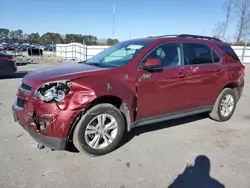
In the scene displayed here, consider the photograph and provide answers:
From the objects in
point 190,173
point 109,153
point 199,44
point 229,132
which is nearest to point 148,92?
point 109,153

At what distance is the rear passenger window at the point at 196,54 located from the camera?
4395 mm

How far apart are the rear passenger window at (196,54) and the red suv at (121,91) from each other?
0.06 ft

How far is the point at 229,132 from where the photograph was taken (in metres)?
4.65

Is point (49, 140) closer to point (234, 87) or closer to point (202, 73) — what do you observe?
point (202, 73)

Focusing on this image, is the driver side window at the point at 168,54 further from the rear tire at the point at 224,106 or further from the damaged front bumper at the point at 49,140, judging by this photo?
the damaged front bumper at the point at 49,140

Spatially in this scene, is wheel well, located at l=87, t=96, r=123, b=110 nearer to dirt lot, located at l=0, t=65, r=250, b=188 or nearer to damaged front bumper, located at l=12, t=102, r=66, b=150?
damaged front bumper, located at l=12, t=102, r=66, b=150

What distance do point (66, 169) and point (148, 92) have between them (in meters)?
1.72

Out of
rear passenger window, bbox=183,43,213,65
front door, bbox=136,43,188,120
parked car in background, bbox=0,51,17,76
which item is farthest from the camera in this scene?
parked car in background, bbox=0,51,17,76

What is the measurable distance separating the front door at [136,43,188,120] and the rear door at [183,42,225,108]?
19 cm

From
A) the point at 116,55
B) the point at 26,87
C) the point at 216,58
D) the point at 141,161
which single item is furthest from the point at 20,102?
the point at 216,58

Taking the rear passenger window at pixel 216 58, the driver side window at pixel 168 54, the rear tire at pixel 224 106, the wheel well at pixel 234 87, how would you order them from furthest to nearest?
the wheel well at pixel 234 87 < the rear tire at pixel 224 106 < the rear passenger window at pixel 216 58 < the driver side window at pixel 168 54

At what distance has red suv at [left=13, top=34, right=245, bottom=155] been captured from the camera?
3139 millimetres

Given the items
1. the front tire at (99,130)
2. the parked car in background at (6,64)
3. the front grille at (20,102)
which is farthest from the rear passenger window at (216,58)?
the parked car in background at (6,64)

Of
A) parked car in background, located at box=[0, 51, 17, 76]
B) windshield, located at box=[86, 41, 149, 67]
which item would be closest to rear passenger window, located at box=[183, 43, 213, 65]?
windshield, located at box=[86, 41, 149, 67]
